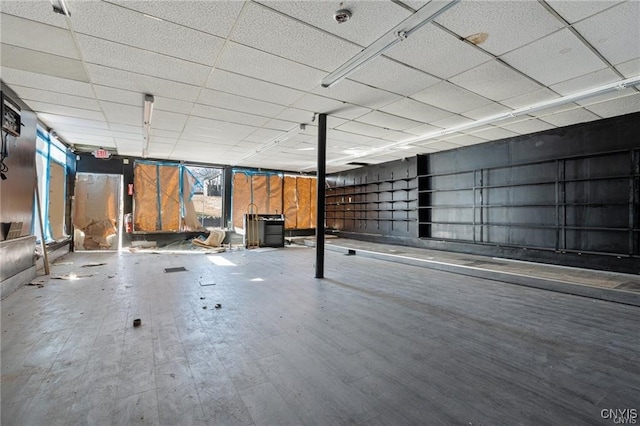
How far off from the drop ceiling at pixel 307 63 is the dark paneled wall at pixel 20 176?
0.29 m

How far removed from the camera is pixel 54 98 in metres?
4.40

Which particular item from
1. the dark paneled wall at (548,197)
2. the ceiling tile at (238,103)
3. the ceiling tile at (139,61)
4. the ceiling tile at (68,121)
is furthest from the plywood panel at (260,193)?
the ceiling tile at (139,61)

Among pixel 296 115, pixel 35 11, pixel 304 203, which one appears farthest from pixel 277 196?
pixel 35 11

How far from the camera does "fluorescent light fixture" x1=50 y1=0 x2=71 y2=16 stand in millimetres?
2299

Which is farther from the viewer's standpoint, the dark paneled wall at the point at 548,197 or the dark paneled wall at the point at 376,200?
the dark paneled wall at the point at 376,200

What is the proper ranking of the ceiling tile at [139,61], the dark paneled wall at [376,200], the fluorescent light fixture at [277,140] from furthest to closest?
the dark paneled wall at [376,200] → the fluorescent light fixture at [277,140] → the ceiling tile at [139,61]

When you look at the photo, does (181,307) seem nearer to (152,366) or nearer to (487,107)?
(152,366)

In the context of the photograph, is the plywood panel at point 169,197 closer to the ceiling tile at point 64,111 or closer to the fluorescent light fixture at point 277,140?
the fluorescent light fixture at point 277,140

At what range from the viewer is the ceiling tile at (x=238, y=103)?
13.8ft

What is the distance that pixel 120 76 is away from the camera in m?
3.61

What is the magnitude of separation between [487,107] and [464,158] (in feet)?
9.69

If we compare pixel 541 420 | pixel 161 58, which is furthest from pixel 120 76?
pixel 541 420

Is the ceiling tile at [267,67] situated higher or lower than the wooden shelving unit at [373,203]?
higher

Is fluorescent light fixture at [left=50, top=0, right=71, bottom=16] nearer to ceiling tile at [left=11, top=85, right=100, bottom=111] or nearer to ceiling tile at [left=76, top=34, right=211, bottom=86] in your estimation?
ceiling tile at [left=76, top=34, right=211, bottom=86]
